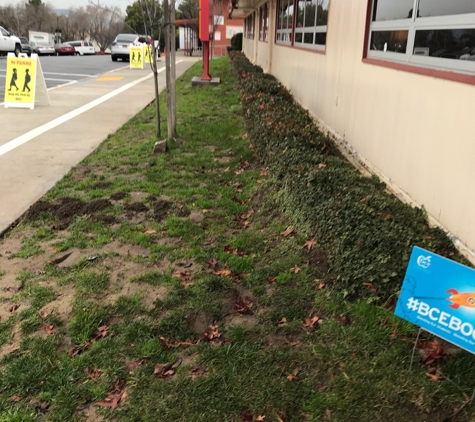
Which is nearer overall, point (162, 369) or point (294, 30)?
point (162, 369)

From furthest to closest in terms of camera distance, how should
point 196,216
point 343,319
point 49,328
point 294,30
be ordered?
point 294,30 < point 196,216 < point 49,328 < point 343,319

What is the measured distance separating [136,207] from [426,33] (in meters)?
3.41

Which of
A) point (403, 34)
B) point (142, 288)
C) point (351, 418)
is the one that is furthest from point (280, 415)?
point (403, 34)

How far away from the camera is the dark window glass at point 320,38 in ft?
26.8

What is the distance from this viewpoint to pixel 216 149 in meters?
7.70

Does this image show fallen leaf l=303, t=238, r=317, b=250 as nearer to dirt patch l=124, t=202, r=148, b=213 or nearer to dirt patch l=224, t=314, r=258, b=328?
dirt patch l=224, t=314, r=258, b=328

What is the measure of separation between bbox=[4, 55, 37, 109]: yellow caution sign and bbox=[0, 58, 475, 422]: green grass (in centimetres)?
779

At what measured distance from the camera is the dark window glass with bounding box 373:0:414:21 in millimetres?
4629

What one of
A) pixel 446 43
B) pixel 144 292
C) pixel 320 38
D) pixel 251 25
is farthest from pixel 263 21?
pixel 144 292

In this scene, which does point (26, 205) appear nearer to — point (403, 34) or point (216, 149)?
point (216, 149)

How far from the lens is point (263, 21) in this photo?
18.2 meters

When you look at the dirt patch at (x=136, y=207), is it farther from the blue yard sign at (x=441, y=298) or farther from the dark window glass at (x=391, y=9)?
the dark window glass at (x=391, y=9)

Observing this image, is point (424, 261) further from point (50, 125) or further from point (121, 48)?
point (121, 48)

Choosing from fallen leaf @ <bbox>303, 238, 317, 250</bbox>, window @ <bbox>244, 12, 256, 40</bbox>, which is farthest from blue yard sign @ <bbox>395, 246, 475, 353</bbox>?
window @ <bbox>244, 12, 256, 40</bbox>
